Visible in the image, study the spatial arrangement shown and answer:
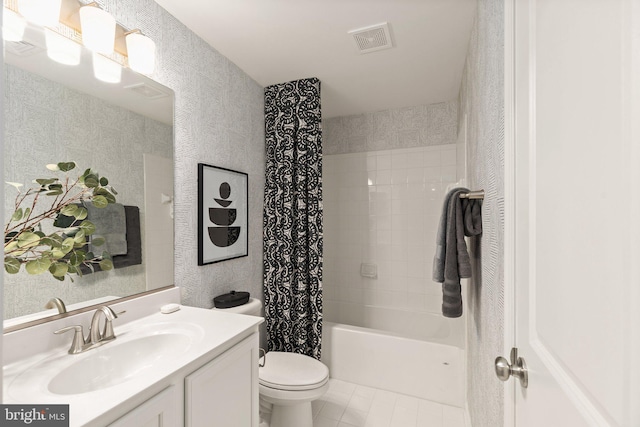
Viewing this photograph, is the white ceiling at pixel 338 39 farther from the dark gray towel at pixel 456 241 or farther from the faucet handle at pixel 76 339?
the faucet handle at pixel 76 339

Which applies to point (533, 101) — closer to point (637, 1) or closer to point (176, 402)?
point (637, 1)

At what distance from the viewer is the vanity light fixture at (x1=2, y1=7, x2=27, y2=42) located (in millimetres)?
976

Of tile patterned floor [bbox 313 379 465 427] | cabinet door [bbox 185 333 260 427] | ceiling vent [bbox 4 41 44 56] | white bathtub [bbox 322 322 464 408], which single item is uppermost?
ceiling vent [bbox 4 41 44 56]

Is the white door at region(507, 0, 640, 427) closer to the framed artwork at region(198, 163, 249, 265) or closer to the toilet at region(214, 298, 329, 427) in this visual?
the toilet at region(214, 298, 329, 427)

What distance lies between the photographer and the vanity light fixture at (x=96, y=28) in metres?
1.16

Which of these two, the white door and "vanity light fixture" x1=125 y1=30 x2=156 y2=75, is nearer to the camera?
the white door

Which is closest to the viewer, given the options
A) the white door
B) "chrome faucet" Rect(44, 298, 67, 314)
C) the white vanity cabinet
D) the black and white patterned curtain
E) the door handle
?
the white door

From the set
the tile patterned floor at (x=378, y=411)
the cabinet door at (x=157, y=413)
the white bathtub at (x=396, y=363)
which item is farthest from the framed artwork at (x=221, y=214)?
the tile patterned floor at (x=378, y=411)

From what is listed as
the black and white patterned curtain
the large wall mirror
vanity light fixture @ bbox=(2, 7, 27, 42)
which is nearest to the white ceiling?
the black and white patterned curtain

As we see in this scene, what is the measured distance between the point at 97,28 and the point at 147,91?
0.30 m

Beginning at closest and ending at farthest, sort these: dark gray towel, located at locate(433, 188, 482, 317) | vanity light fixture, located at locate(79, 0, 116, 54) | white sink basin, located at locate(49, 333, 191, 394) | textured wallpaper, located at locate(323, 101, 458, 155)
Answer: white sink basin, located at locate(49, 333, 191, 394), vanity light fixture, located at locate(79, 0, 116, 54), dark gray towel, located at locate(433, 188, 482, 317), textured wallpaper, located at locate(323, 101, 458, 155)

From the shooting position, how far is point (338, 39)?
1778mm

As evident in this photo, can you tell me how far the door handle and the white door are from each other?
0.08ft

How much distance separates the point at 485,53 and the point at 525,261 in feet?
3.03
